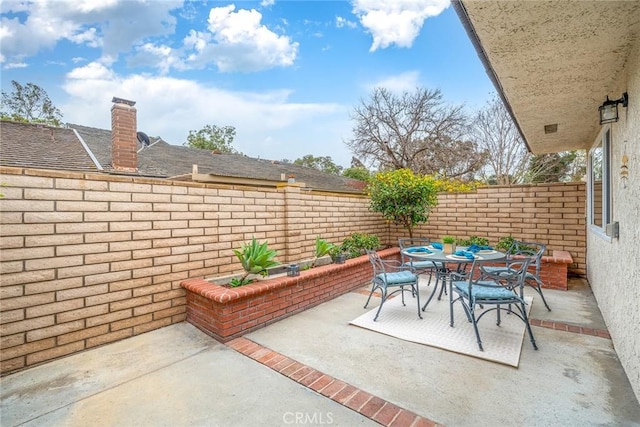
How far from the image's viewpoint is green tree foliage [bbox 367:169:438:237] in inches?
252

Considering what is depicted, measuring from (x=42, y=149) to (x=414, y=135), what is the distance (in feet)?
53.4

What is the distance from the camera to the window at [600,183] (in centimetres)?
369

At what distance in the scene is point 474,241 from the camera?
6.30 metres

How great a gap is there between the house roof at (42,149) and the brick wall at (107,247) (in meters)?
5.54

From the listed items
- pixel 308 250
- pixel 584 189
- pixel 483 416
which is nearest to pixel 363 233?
pixel 308 250

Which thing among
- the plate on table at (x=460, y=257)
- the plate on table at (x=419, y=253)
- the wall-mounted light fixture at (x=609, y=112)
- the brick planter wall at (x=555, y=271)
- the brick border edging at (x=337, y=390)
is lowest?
the brick border edging at (x=337, y=390)

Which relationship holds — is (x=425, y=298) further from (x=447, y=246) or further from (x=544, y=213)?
(x=544, y=213)

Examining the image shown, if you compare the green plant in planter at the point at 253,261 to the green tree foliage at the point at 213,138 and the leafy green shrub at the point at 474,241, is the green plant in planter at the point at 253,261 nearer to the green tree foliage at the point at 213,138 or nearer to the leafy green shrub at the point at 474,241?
the leafy green shrub at the point at 474,241

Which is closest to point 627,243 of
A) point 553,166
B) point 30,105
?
point 553,166

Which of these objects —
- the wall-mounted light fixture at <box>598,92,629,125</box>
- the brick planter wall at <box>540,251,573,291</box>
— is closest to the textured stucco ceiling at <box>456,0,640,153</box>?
the wall-mounted light fixture at <box>598,92,629,125</box>

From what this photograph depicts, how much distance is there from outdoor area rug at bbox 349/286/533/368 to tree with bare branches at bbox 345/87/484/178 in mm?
13508

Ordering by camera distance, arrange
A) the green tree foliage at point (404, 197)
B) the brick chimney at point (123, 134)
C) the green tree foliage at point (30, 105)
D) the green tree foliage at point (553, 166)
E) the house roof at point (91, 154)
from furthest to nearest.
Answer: the green tree foliage at point (30, 105), the green tree foliage at point (553, 166), the brick chimney at point (123, 134), the house roof at point (91, 154), the green tree foliage at point (404, 197)

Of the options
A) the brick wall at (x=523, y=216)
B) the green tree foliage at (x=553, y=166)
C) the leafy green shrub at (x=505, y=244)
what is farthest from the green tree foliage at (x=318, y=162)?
the leafy green shrub at (x=505, y=244)

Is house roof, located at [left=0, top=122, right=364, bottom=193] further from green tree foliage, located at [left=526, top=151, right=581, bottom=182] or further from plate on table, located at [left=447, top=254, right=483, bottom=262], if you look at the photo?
green tree foliage, located at [left=526, top=151, right=581, bottom=182]
